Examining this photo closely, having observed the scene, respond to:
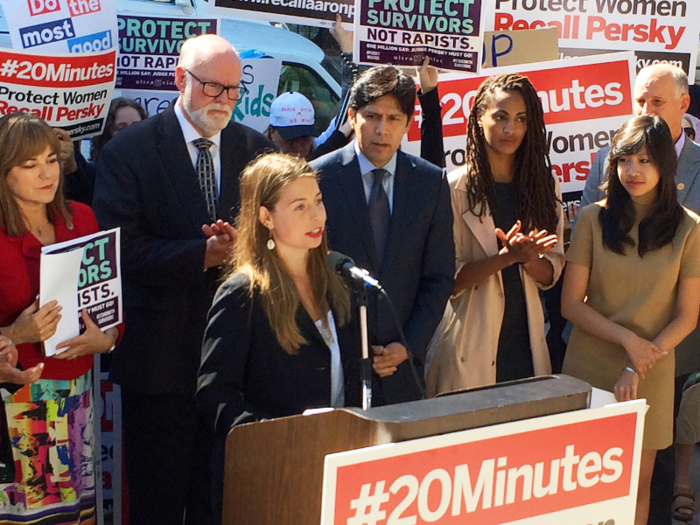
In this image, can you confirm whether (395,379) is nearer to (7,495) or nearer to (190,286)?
(190,286)

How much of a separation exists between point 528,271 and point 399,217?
676 millimetres

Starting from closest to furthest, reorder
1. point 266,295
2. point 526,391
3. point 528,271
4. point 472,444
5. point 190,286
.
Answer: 1. point 472,444
2. point 526,391
3. point 266,295
4. point 190,286
5. point 528,271

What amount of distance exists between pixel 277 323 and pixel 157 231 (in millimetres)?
1048

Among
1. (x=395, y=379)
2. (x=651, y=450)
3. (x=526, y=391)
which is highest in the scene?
(x=526, y=391)

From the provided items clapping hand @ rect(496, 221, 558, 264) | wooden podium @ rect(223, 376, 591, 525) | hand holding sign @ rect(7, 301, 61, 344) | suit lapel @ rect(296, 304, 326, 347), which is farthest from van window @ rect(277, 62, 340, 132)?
wooden podium @ rect(223, 376, 591, 525)

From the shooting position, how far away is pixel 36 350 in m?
3.32

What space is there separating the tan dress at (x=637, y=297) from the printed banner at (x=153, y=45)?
2.30 m

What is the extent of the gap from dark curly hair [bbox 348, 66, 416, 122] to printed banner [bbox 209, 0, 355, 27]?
141 centimetres

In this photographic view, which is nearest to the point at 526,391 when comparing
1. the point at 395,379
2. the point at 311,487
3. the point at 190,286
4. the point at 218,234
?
the point at 311,487

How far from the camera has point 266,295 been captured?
2.85 metres

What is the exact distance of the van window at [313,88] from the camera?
682cm

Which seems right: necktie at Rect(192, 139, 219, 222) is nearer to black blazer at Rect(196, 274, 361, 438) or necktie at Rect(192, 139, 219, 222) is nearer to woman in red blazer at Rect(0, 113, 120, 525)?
woman in red blazer at Rect(0, 113, 120, 525)

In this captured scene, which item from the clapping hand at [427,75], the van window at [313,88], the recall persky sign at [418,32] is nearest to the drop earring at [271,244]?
the clapping hand at [427,75]

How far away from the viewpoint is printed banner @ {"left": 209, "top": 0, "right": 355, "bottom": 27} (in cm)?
489
